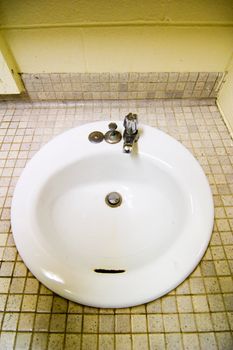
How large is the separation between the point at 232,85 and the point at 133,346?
1.00 m

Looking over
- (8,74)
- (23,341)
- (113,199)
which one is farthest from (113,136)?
(23,341)

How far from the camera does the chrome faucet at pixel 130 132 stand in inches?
31.0

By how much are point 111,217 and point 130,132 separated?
356 millimetres

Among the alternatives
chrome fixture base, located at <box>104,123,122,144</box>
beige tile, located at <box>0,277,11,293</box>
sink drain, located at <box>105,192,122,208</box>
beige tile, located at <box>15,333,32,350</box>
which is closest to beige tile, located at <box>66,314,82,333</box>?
beige tile, located at <box>15,333,32,350</box>

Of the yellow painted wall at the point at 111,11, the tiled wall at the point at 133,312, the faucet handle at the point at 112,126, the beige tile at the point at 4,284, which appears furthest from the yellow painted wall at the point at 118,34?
the beige tile at the point at 4,284

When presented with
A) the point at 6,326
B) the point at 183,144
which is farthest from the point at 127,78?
the point at 6,326

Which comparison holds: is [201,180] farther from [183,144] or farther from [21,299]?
[21,299]

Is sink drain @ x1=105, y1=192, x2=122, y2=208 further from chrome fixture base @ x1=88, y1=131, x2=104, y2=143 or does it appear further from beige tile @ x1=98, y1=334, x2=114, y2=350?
beige tile @ x1=98, y1=334, x2=114, y2=350

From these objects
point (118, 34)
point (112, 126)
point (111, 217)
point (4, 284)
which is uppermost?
point (118, 34)

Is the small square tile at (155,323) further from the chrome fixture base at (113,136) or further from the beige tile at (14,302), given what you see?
the chrome fixture base at (113,136)

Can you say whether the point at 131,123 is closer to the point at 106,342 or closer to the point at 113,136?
the point at 113,136

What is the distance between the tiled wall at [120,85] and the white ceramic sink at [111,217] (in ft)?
0.60

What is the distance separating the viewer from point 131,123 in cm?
80

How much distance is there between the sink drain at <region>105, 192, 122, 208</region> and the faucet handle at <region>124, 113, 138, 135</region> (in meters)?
0.30
